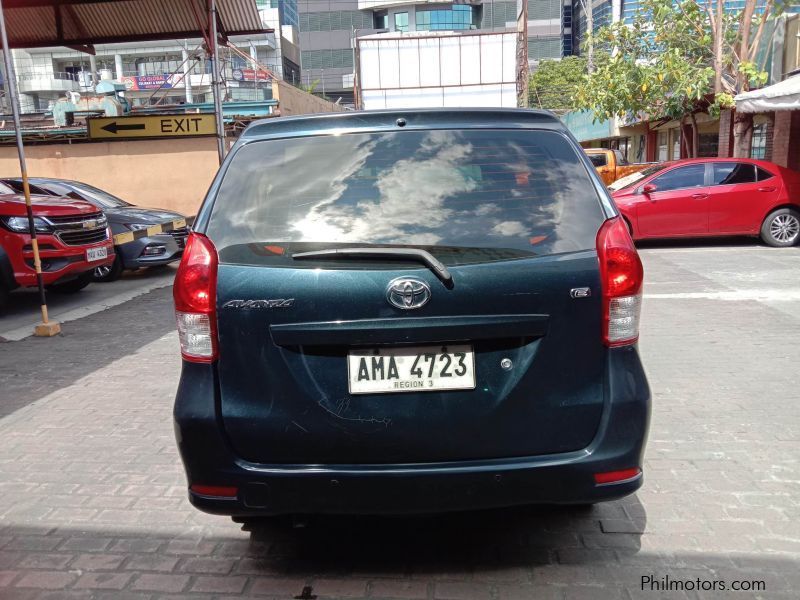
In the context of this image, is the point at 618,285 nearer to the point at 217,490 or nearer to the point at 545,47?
the point at 217,490

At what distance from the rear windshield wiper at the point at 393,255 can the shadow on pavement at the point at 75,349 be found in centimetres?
370

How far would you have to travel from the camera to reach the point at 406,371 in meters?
2.60

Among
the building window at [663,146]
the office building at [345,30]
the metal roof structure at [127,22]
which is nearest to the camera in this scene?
the metal roof structure at [127,22]

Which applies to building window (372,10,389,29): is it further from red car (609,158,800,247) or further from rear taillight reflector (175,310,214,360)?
rear taillight reflector (175,310,214,360)

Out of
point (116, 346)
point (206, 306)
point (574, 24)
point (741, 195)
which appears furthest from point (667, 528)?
point (574, 24)

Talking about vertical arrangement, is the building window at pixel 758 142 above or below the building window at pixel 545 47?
below

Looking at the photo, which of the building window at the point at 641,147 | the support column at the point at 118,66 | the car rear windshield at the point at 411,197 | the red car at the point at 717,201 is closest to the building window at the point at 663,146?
the building window at the point at 641,147

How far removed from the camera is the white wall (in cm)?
1914

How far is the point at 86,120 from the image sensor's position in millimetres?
17531

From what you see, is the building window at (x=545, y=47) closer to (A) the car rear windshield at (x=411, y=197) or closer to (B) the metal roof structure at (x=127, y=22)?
(B) the metal roof structure at (x=127, y=22)

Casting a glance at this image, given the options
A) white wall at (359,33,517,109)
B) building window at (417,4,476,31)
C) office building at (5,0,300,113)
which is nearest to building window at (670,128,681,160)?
white wall at (359,33,517,109)

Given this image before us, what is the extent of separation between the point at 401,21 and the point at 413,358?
7583 centimetres

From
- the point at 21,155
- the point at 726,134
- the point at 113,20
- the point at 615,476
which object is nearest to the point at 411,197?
the point at 615,476

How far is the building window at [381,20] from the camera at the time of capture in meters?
74.2
